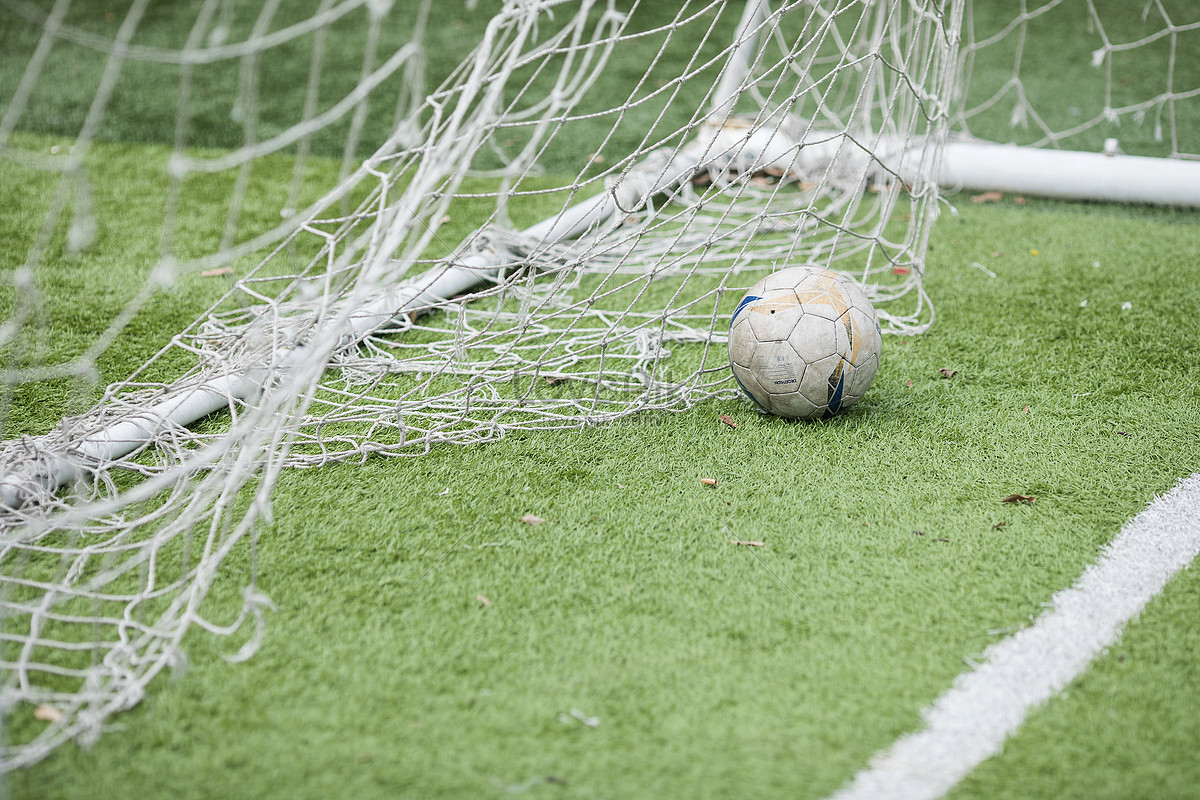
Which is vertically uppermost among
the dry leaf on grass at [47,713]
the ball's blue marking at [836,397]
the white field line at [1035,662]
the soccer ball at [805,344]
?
the soccer ball at [805,344]

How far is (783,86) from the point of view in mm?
6070

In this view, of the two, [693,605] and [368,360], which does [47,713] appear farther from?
[368,360]

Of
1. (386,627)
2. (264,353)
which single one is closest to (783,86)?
(264,353)

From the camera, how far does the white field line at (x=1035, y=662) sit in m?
1.76

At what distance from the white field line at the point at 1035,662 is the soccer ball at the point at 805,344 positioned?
2.63 ft

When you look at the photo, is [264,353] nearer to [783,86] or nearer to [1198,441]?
[1198,441]

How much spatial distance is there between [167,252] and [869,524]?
3.02 m

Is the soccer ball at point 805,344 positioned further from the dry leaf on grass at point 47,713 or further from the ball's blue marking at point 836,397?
the dry leaf on grass at point 47,713

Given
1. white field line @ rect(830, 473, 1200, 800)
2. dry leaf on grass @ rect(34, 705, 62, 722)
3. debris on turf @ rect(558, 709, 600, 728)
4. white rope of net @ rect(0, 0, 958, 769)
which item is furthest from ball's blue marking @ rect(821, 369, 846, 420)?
dry leaf on grass @ rect(34, 705, 62, 722)

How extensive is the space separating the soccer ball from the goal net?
18 centimetres

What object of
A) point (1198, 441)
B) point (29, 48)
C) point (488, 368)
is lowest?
point (1198, 441)

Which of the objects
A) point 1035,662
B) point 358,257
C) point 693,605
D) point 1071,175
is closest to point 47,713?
point 693,605

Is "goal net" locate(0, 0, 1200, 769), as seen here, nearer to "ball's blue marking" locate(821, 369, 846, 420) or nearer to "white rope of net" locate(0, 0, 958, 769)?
"white rope of net" locate(0, 0, 958, 769)

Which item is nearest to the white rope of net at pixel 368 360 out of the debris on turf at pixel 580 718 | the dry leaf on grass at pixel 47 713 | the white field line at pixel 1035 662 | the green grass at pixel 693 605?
the dry leaf on grass at pixel 47 713
